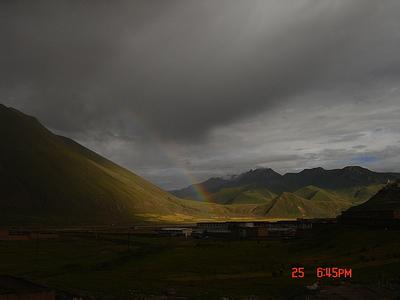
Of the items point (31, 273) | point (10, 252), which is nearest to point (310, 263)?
point (31, 273)

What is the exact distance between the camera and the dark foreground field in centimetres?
5519

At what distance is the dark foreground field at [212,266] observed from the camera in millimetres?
55188

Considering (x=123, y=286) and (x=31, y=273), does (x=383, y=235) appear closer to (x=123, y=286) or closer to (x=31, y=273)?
(x=123, y=286)

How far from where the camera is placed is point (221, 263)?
276 feet

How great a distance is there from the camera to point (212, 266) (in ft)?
260
